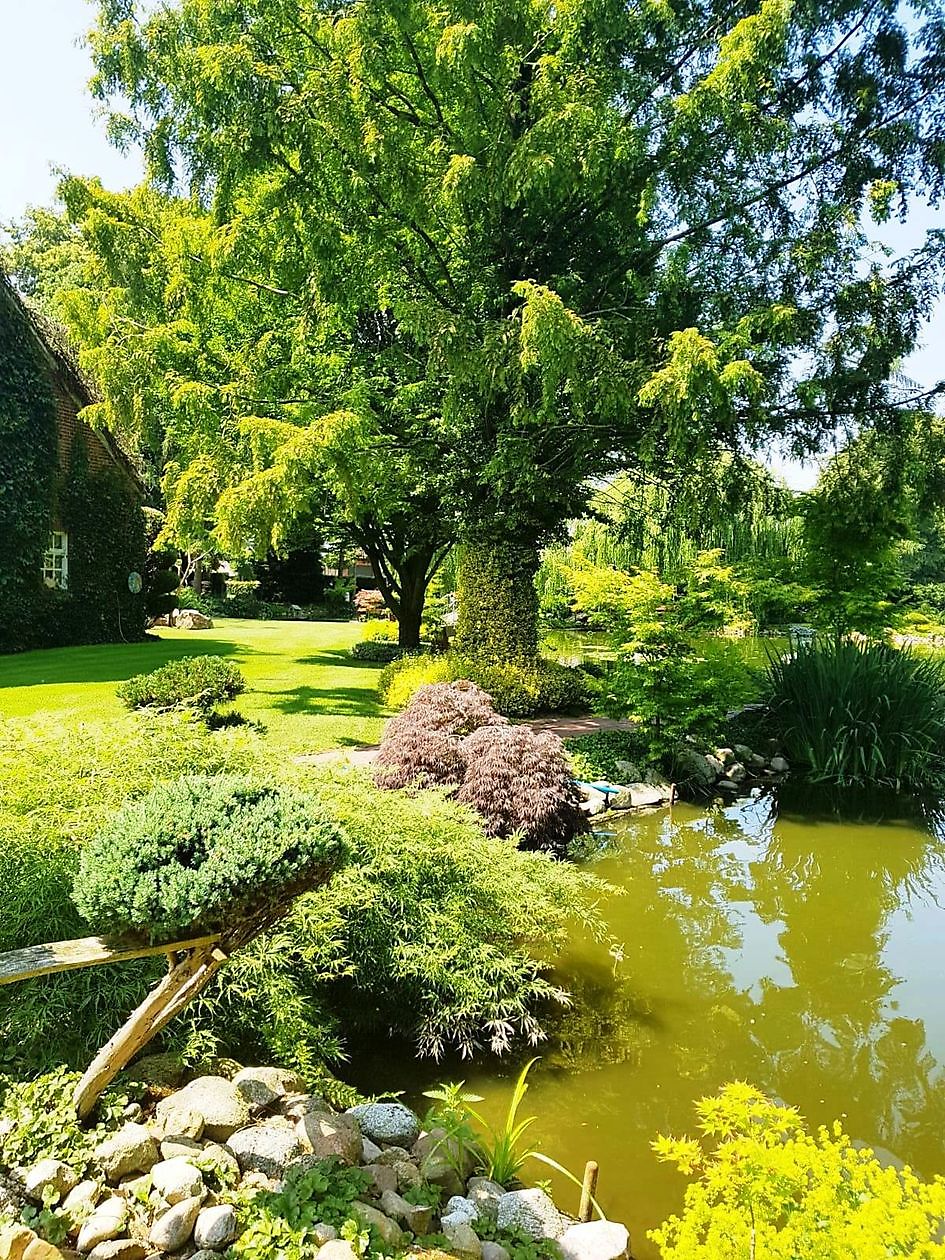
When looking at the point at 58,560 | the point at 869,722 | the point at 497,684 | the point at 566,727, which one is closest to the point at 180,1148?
the point at 566,727

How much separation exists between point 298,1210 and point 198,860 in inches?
42.2

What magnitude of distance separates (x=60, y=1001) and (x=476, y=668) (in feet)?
25.1

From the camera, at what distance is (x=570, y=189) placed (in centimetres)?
861

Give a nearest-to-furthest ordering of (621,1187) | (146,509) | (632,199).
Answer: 1. (621,1187)
2. (632,199)
3. (146,509)

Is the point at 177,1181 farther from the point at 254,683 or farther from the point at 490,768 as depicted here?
the point at 254,683

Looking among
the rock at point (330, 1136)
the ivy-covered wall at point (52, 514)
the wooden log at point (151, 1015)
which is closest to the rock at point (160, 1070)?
the wooden log at point (151, 1015)

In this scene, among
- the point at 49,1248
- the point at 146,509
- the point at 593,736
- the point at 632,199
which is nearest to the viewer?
the point at 49,1248

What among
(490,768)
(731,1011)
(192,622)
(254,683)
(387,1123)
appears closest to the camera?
(387,1123)

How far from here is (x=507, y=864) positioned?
4254mm

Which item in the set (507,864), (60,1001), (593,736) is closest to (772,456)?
(593,736)

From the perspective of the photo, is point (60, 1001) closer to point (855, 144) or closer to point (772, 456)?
point (772, 456)

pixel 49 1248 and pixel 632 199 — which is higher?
pixel 632 199

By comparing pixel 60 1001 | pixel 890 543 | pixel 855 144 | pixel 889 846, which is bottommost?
pixel 889 846

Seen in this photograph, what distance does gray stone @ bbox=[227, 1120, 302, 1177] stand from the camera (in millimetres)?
2498
